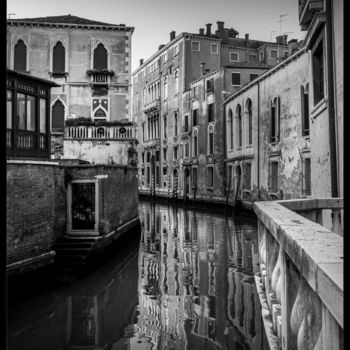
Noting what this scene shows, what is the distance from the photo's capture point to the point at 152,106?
34.7 m

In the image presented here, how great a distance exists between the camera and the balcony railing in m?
15.8

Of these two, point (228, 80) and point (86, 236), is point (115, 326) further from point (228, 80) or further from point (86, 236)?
point (228, 80)

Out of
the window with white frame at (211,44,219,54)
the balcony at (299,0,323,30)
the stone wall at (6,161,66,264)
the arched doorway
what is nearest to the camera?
the balcony at (299,0,323,30)

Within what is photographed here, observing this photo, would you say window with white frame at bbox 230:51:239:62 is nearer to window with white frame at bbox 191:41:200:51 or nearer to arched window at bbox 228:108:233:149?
window with white frame at bbox 191:41:200:51

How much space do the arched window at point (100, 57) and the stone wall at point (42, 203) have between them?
6176 mm

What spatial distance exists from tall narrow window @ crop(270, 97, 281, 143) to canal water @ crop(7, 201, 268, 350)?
267 inches

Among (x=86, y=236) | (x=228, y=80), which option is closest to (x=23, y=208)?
(x=86, y=236)

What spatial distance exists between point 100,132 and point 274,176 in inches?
274

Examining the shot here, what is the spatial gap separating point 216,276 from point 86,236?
365cm

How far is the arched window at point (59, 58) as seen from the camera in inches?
688

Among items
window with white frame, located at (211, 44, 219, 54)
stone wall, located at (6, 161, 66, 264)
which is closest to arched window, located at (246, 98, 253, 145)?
window with white frame, located at (211, 44, 219, 54)
